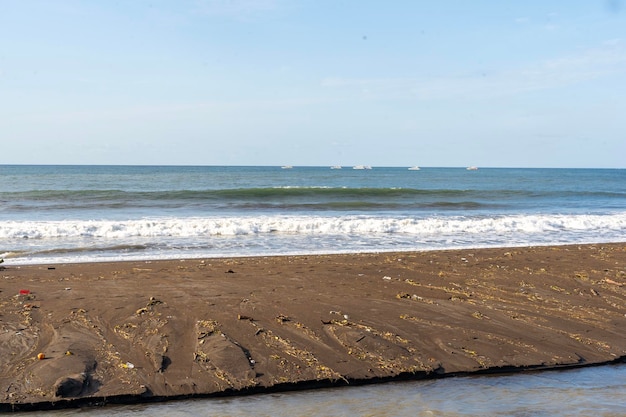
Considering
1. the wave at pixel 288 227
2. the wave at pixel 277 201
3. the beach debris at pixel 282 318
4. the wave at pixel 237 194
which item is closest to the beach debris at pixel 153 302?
the beach debris at pixel 282 318

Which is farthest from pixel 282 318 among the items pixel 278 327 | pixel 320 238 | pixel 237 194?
pixel 237 194

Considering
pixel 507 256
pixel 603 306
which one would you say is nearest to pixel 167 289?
pixel 603 306

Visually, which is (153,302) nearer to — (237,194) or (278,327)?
(278,327)

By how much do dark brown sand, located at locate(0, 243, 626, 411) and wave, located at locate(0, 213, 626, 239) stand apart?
6484 millimetres

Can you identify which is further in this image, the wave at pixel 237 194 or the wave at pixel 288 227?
the wave at pixel 237 194

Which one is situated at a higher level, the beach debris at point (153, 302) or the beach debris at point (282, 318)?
the beach debris at point (153, 302)

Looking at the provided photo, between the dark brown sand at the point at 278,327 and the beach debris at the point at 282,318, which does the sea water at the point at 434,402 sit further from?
the beach debris at the point at 282,318

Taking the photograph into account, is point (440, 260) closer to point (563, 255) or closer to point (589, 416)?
point (563, 255)

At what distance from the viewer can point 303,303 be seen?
7238 mm

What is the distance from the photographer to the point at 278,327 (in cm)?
623

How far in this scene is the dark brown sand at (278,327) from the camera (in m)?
4.94

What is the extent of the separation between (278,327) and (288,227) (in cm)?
1205

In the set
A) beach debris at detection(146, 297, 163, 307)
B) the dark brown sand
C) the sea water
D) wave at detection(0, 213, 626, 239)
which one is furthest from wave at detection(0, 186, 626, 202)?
the sea water

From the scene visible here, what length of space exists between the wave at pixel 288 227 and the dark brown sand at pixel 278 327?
6.48 metres
